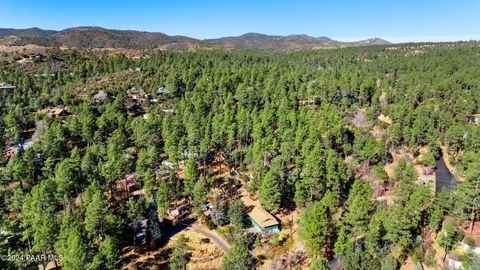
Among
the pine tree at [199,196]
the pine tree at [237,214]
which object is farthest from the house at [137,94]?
the pine tree at [237,214]

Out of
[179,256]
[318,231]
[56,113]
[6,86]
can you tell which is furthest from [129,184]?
[6,86]

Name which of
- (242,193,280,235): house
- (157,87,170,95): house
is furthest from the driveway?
(157,87,170,95): house

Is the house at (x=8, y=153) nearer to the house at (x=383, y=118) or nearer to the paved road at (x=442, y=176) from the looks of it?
the paved road at (x=442, y=176)

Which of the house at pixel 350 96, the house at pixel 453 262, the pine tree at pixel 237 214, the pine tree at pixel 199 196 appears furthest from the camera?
the house at pixel 350 96

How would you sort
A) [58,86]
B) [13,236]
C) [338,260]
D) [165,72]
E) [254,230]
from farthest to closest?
[165,72] → [58,86] → [254,230] → [13,236] → [338,260]

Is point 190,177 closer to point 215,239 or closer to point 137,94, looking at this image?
point 215,239

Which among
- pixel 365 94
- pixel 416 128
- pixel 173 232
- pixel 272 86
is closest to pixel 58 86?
pixel 272 86

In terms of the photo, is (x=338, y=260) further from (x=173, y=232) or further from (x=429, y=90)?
(x=429, y=90)
